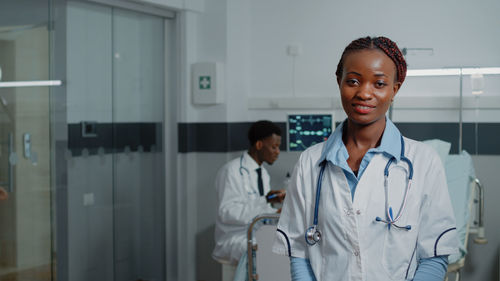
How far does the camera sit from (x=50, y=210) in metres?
3.67

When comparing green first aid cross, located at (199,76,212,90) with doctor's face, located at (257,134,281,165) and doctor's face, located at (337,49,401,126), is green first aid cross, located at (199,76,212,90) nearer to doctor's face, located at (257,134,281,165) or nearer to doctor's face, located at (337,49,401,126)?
doctor's face, located at (257,134,281,165)

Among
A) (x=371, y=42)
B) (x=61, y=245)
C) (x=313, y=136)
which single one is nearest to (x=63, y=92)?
(x=61, y=245)

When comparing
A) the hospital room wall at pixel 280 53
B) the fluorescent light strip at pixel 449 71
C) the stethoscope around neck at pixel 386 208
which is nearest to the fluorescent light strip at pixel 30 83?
the hospital room wall at pixel 280 53

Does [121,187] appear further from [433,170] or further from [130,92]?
[433,170]

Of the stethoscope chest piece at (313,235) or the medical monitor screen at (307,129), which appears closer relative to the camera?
the stethoscope chest piece at (313,235)

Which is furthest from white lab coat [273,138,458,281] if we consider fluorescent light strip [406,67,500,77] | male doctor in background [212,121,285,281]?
fluorescent light strip [406,67,500,77]

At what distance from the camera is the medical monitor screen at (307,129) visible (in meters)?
3.93

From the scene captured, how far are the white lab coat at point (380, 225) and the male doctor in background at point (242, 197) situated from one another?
2140 mm

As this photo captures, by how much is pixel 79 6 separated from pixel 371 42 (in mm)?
2853

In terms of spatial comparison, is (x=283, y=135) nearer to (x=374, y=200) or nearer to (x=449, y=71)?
A: (x=449, y=71)

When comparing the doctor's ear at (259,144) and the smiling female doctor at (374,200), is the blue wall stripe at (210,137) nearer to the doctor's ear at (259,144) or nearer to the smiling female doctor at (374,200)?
the doctor's ear at (259,144)

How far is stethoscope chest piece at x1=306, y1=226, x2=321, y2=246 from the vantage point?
4.97ft

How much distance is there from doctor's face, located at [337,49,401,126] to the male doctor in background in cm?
220

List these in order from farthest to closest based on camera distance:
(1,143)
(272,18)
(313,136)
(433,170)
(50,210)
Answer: (272,18) < (313,136) < (50,210) < (1,143) < (433,170)
